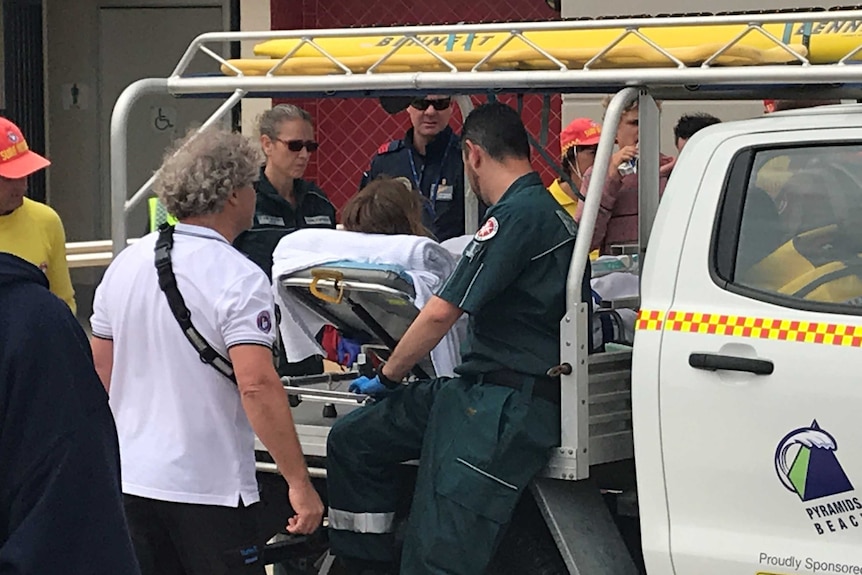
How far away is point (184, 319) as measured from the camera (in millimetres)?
3926

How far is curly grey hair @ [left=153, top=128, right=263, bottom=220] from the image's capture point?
401cm

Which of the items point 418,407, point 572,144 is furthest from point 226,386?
point 572,144

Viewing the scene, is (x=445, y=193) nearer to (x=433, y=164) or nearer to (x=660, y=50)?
(x=433, y=164)

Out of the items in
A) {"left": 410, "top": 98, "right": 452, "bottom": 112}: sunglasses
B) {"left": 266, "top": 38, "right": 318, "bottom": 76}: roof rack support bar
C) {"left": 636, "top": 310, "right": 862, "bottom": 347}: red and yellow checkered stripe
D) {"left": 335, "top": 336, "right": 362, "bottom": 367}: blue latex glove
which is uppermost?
{"left": 266, "top": 38, "right": 318, "bottom": 76}: roof rack support bar

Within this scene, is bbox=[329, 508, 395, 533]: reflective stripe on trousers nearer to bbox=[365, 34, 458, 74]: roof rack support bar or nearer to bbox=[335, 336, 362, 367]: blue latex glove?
bbox=[365, 34, 458, 74]: roof rack support bar

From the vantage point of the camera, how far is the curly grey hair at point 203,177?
401cm

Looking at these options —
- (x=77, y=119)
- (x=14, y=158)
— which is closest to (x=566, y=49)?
(x=14, y=158)

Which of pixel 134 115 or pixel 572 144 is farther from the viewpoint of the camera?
pixel 134 115

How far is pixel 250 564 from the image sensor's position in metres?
3.99

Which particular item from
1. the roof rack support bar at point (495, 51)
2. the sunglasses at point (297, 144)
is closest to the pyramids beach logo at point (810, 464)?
the roof rack support bar at point (495, 51)

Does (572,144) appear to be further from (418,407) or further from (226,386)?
(226,386)

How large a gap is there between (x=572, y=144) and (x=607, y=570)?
8.76 ft

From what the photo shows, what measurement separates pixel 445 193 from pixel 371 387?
2.18 meters

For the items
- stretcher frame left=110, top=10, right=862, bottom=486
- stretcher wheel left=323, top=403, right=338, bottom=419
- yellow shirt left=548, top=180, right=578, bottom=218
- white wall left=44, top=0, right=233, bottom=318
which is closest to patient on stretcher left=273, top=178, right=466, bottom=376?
stretcher wheel left=323, top=403, right=338, bottom=419
